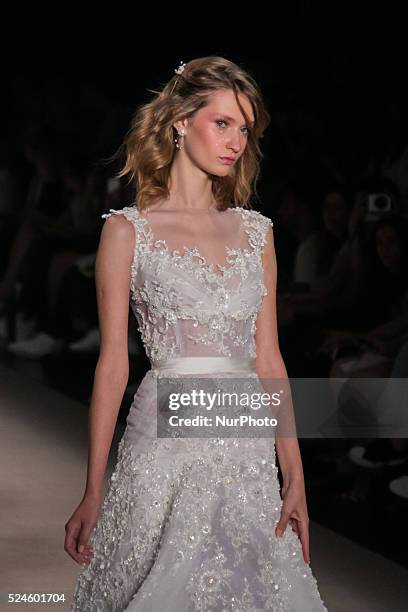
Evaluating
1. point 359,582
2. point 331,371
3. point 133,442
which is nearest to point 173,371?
point 133,442

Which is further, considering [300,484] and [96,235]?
[96,235]

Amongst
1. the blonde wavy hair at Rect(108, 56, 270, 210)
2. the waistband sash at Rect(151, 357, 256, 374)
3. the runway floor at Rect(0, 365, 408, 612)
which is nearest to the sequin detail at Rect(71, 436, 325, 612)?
the waistband sash at Rect(151, 357, 256, 374)

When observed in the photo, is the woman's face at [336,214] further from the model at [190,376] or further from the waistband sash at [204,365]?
the waistband sash at [204,365]

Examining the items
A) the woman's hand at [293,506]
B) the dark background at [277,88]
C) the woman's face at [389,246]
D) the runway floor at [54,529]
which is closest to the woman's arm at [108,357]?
the woman's hand at [293,506]

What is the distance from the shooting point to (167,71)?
8.33 m

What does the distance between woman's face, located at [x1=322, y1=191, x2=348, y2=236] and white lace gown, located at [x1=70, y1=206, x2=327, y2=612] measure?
3.42 m

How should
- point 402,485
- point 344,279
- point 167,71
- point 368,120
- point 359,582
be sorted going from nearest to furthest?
point 359,582
point 402,485
point 344,279
point 368,120
point 167,71

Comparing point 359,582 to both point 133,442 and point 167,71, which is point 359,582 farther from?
point 167,71

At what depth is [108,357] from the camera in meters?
2.62

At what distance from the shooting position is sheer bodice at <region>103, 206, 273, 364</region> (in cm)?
268

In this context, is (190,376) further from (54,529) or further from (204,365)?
(54,529)

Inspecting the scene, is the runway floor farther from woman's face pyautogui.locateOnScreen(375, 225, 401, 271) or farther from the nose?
the nose

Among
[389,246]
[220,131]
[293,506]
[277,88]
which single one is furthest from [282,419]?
[277,88]

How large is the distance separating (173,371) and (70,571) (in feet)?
5.93
